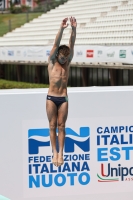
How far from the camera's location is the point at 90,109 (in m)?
5.55

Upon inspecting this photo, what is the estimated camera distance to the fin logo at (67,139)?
5.49 meters

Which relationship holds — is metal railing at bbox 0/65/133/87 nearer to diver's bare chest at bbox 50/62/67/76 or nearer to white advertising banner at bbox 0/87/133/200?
white advertising banner at bbox 0/87/133/200

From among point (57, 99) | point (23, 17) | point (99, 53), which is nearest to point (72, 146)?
point (57, 99)

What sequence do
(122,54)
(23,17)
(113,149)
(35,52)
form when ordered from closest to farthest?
(113,149)
(122,54)
(35,52)
(23,17)

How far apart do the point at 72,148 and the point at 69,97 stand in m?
0.64

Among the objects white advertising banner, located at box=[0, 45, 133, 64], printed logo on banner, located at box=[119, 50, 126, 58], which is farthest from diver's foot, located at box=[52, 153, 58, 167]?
printed logo on banner, located at box=[119, 50, 126, 58]

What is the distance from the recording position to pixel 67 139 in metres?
5.52

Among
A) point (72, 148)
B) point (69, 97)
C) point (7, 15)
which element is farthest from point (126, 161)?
point (7, 15)

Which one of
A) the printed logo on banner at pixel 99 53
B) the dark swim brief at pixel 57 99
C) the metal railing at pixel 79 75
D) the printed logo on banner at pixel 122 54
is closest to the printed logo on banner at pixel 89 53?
the printed logo on banner at pixel 99 53

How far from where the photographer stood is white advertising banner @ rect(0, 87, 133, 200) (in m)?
5.43

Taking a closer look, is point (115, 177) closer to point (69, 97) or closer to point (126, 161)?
point (126, 161)

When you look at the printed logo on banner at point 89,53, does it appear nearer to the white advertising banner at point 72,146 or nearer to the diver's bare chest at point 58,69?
the white advertising banner at point 72,146

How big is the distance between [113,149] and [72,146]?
51 centimetres

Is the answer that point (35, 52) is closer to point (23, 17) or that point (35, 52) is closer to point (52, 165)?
point (52, 165)
